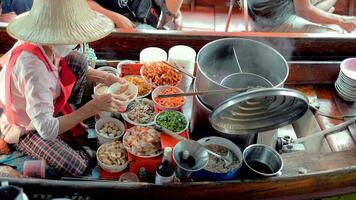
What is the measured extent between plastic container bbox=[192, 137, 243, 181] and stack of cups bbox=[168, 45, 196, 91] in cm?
57

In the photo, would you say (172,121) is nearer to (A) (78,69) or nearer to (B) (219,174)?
(B) (219,174)

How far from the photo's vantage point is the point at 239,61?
2.59 metres

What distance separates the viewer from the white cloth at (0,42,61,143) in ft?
6.69

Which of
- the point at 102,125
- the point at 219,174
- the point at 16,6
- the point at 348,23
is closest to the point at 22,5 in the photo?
the point at 16,6

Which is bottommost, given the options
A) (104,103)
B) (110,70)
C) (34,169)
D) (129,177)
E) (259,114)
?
(129,177)

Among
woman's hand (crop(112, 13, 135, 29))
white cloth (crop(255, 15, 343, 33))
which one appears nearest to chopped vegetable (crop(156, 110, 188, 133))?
woman's hand (crop(112, 13, 135, 29))

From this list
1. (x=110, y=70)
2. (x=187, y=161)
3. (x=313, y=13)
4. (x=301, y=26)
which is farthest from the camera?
(x=301, y=26)

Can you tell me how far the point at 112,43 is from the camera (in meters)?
3.04

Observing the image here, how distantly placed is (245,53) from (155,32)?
798 mm

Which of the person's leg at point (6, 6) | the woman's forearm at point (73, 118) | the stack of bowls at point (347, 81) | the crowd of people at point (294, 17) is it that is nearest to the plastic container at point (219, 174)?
the woman's forearm at point (73, 118)

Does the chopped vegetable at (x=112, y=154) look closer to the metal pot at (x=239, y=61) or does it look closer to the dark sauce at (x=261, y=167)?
the metal pot at (x=239, y=61)

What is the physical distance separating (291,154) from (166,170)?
33.7 inches

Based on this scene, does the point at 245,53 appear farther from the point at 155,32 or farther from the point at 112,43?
the point at 112,43

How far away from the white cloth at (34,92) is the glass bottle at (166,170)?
581 mm
